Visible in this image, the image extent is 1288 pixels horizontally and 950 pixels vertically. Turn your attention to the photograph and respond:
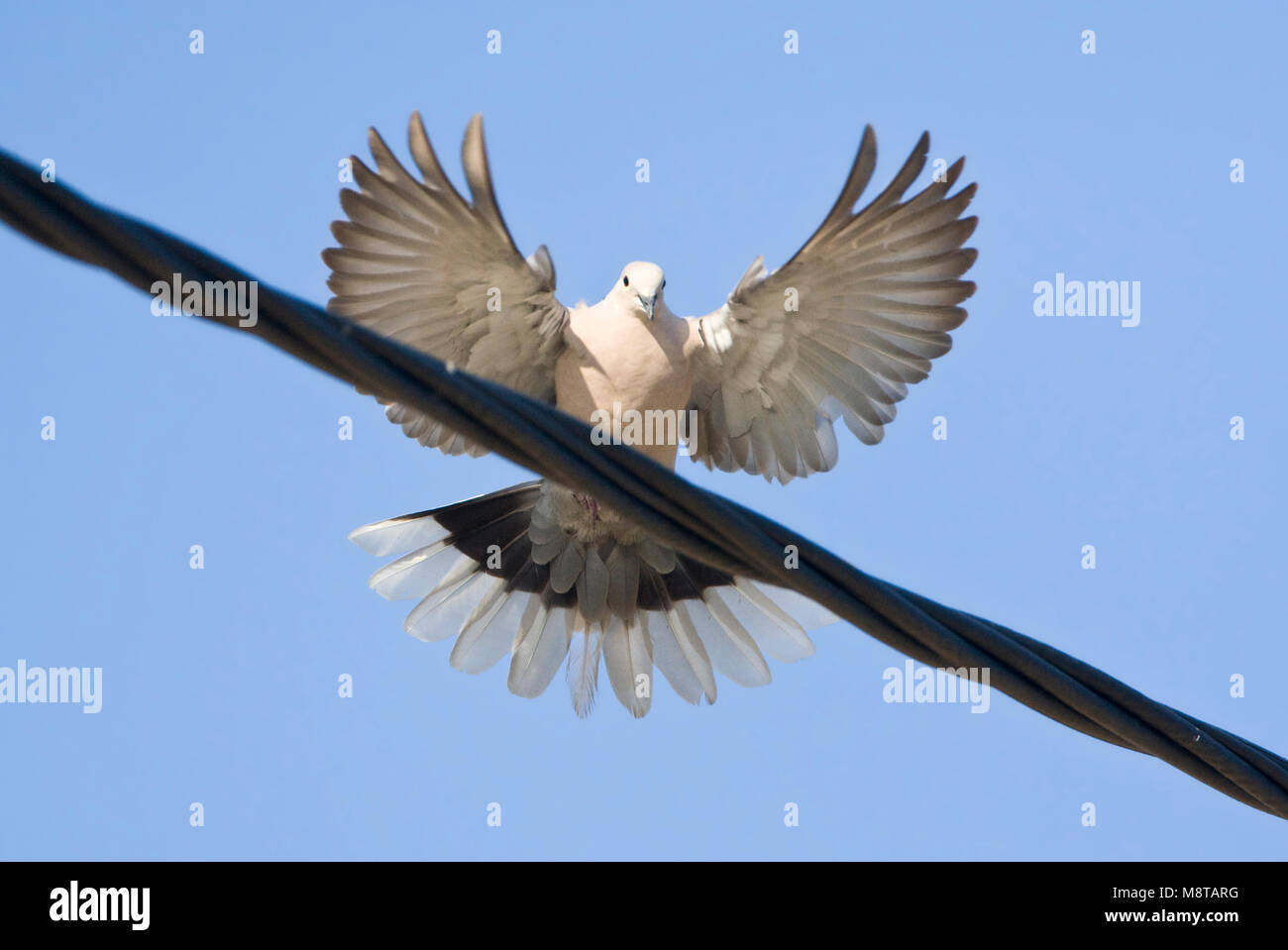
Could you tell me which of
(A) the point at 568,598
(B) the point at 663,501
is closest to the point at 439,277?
(A) the point at 568,598

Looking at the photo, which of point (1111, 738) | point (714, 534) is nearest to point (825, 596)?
point (714, 534)

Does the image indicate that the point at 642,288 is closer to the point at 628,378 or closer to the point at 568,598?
the point at 628,378

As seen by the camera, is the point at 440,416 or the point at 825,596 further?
the point at 825,596

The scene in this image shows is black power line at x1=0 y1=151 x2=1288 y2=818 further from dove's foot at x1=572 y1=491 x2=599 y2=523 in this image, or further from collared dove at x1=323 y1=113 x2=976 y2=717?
dove's foot at x1=572 y1=491 x2=599 y2=523

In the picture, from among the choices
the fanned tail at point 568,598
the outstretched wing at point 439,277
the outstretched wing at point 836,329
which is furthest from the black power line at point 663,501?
the fanned tail at point 568,598

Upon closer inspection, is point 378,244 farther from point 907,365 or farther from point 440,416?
point 440,416

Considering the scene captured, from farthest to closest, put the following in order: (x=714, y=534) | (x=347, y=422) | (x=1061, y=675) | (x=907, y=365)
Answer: (x=347, y=422), (x=907, y=365), (x=1061, y=675), (x=714, y=534)
